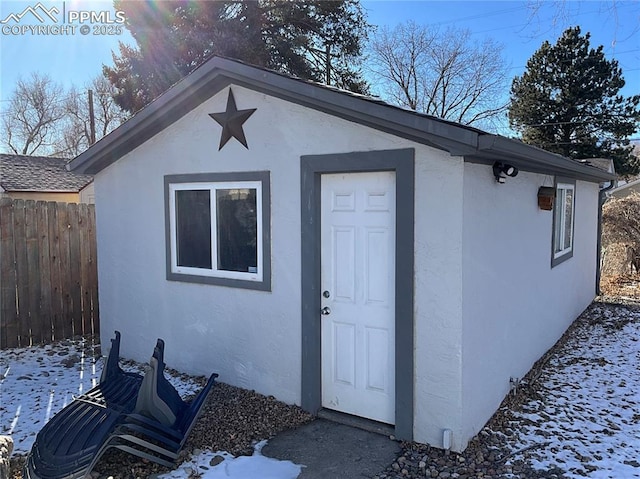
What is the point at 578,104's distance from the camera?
23859 millimetres

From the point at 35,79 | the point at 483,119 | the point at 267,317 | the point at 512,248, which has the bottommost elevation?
the point at 267,317

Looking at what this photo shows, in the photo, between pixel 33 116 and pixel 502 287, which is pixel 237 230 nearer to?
pixel 502 287

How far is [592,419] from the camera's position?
4605 mm

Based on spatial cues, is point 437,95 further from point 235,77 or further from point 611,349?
point 235,77

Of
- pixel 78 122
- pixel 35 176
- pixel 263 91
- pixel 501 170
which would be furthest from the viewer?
pixel 78 122

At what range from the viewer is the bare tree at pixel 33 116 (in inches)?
1235

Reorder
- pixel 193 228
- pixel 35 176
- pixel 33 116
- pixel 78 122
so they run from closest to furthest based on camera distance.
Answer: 1. pixel 193 228
2. pixel 35 176
3. pixel 33 116
4. pixel 78 122

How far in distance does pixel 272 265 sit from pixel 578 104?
2415cm

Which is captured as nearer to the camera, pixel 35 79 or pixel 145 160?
pixel 145 160

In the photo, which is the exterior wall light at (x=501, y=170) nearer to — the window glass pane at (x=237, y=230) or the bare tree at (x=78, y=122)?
the window glass pane at (x=237, y=230)

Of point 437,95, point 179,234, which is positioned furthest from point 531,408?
point 437,95

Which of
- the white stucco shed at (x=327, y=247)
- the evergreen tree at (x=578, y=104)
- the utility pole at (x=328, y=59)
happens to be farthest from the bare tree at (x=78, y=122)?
the white stucco shed at (x=327, y=247)

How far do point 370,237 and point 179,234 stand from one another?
2512 millimetres

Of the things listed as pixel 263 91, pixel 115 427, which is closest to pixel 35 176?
pixel 263 91
